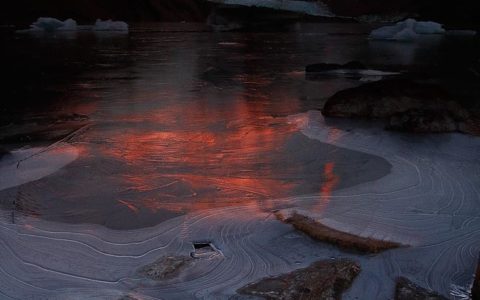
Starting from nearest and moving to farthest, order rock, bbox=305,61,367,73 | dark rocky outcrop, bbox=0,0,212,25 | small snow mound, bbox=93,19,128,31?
rock, bbox=305,61,367,73
small snow mound, bbox=93,19,128,31
dark rocky outcrop, bbox=0,0,212,25

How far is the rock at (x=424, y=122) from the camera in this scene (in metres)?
5.09

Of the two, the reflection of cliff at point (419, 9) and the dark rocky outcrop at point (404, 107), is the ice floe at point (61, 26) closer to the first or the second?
the reflection of cliff at point (419, 9)

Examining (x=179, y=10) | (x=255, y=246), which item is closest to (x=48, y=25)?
(x=255, y=246)

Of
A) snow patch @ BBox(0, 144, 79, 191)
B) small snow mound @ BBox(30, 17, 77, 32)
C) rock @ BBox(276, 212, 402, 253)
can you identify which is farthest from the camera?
small snow mound @ BBox(30, 17, 77, 32)

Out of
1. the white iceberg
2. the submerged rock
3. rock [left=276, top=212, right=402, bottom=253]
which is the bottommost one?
the submerged rock

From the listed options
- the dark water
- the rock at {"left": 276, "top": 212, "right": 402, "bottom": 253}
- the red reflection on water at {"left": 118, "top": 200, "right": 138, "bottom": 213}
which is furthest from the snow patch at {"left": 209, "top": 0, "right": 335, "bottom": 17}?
the rock at {"left": 276, "top": 212, "right": 402, "bottom": 253}

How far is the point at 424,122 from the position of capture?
16.8ft

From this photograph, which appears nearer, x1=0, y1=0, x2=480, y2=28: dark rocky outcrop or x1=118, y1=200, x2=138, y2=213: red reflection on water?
x1=118, y1=200, x2=138, y2=213: red reflection on water

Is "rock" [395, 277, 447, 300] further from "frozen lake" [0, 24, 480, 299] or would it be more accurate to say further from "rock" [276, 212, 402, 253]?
"rock" [276, 212, 402, 253]

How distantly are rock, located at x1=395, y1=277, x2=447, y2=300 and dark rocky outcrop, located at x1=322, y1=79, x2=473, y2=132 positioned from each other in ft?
9.48

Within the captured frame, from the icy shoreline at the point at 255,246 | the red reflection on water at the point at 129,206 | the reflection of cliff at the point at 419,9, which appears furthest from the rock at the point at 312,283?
the reflection of cliff at the point at 419,9

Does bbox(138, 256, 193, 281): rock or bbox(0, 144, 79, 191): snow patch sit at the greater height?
bbox(138, 256, 193, 281): rock

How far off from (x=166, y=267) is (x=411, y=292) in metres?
1.09

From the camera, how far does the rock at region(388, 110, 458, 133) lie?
5.09 meters
